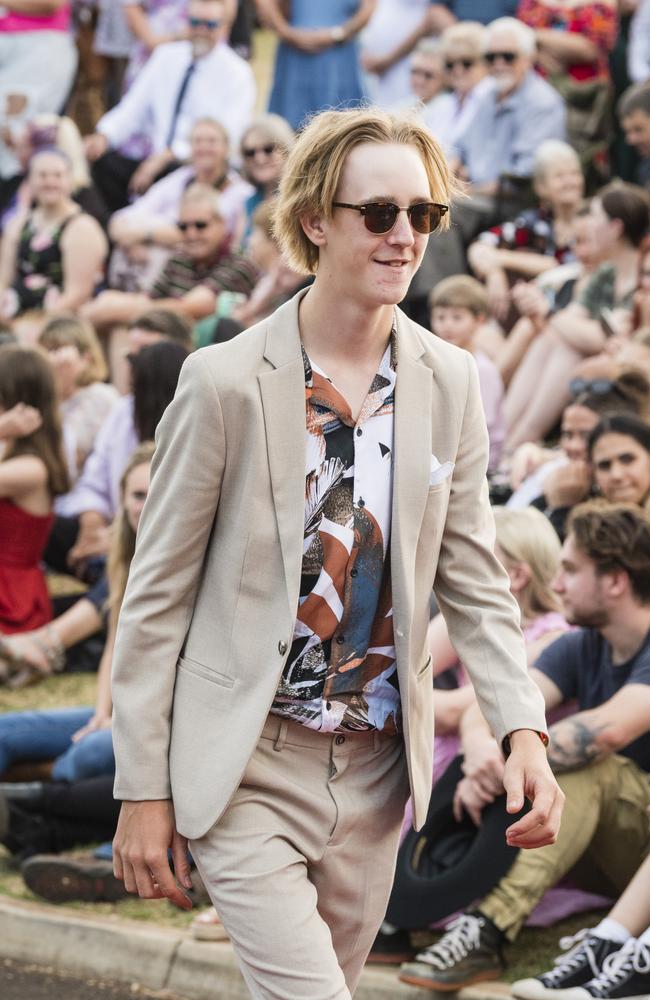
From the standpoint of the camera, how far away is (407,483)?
2.93m

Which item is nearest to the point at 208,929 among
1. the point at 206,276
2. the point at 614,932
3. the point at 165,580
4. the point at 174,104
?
the point at 614,932

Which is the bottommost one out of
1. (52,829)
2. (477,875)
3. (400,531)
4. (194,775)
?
(52,829)

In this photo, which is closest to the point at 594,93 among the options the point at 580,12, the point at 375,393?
the point at 580,12

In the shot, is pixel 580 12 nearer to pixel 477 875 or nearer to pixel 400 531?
pixel 477 875

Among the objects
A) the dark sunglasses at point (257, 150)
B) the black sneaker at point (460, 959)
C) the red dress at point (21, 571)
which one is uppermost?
the dark sunglasses at point (257, 150)

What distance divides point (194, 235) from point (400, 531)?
7.21 m

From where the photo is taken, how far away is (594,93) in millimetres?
10859

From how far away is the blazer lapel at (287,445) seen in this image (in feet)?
9.38

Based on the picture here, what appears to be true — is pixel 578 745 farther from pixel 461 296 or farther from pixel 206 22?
pixel 206 22

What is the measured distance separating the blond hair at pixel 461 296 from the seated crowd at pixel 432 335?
0.02 m

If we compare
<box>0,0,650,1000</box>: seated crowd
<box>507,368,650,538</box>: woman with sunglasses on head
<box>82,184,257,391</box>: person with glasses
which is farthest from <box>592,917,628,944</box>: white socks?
<box>82,184,257,391</box>: person with glasses

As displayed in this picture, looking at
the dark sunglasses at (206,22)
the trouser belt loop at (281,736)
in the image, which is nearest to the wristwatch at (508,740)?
the trouser belt loop at (281,736)

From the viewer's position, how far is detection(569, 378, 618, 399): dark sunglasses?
273 inches

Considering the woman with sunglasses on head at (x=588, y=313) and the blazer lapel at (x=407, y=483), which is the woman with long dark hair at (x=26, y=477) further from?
the blazer lapel at (x=407, y=483)
